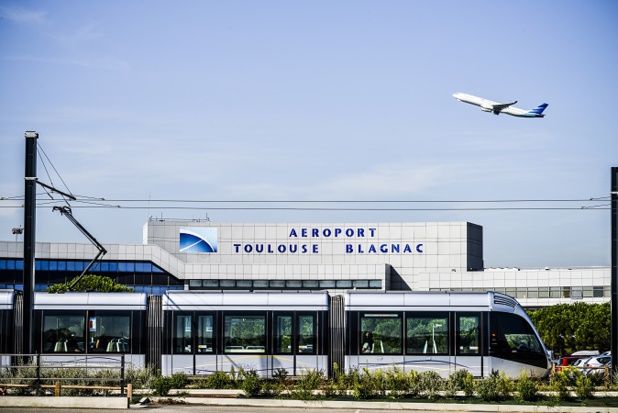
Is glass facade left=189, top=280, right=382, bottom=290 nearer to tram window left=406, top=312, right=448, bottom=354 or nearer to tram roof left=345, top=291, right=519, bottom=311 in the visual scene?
tram roof left=345, top=291, right=519, bottom=311

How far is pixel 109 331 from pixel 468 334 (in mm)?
12408

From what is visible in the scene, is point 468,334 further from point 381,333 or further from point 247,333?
point 247,333

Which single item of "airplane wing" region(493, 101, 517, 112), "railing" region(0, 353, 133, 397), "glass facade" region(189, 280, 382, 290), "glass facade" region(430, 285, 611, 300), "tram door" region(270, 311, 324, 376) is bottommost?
"railing" region(0, 353, 133, 397)

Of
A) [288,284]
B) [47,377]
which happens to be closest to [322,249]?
[288,284]

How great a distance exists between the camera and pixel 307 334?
114 ft

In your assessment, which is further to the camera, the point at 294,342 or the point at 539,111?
the point at 539,111

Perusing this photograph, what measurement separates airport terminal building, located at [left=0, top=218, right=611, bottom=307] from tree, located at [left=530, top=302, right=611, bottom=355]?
21356 millimetres

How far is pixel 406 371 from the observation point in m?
34.2

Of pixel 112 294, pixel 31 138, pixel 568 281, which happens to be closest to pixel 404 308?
pixel 112 294

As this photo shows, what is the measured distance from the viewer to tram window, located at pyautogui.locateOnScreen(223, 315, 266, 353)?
3497cm

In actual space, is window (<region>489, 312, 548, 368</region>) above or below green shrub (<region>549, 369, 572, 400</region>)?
above

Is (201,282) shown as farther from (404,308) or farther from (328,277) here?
(404,308)

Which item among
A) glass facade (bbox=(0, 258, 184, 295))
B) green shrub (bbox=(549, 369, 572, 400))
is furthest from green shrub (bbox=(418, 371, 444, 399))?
glass facade (bbox=(0, 258, 184, 295))

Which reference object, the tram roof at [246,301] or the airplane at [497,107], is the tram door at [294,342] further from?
the airplane at [497,107]
